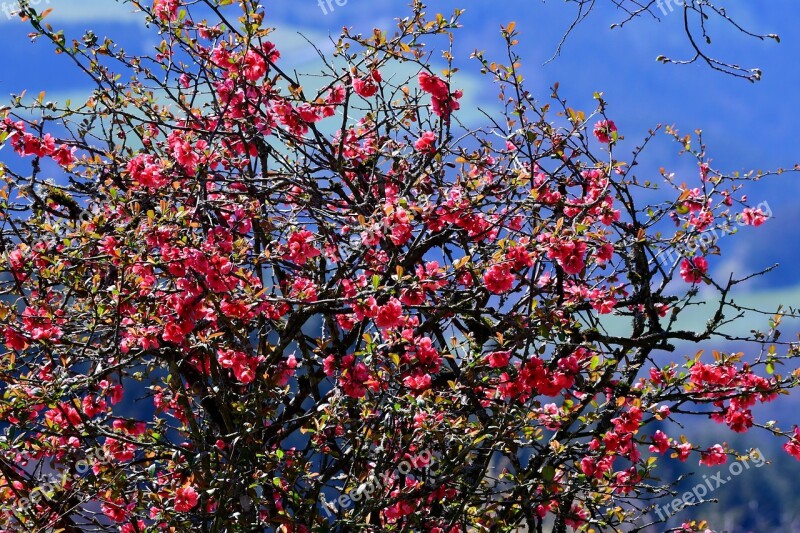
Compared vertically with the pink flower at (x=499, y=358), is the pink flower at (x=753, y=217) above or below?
above

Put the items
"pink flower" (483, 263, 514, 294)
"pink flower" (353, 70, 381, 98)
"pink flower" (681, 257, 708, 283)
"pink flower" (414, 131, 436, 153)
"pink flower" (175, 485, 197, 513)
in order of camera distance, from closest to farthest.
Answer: "pink flower" (483, 263, 514, 294)
"pink flower" (175, 485, 197, 513)
"pink flower" (353, 70, 381, 98)
"pink flower" (414, 131, 436, 153)
"pink flower" (681, 257, 708, 283)

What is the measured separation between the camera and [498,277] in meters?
3.57

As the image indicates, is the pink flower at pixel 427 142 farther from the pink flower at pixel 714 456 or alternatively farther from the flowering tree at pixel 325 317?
the pink flower at pixel 714 456

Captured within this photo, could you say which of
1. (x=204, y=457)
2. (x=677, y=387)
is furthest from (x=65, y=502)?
(x=677, y=387)

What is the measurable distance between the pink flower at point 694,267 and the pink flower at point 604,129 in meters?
0.82

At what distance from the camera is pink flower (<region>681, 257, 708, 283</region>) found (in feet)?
15.4

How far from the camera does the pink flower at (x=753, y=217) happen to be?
16.4ft

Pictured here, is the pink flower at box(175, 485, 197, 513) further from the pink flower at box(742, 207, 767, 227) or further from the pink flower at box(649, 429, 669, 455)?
the pink flower at box(742, 207, 767, 227)

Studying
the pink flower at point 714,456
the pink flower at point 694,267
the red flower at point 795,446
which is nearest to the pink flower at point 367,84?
the pink flower at point 694,267

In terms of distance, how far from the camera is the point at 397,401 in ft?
11.9

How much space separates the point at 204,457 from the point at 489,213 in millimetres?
1723

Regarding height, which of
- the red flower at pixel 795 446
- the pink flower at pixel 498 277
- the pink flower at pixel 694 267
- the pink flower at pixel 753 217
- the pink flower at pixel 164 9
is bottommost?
the red flower at pixel 795 446

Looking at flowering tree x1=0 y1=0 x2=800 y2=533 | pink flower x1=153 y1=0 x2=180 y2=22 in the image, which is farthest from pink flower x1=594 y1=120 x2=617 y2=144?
pink flower x1=153 y1=0 x2=180 y2=22

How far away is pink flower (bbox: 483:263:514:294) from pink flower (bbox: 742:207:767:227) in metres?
2.15
